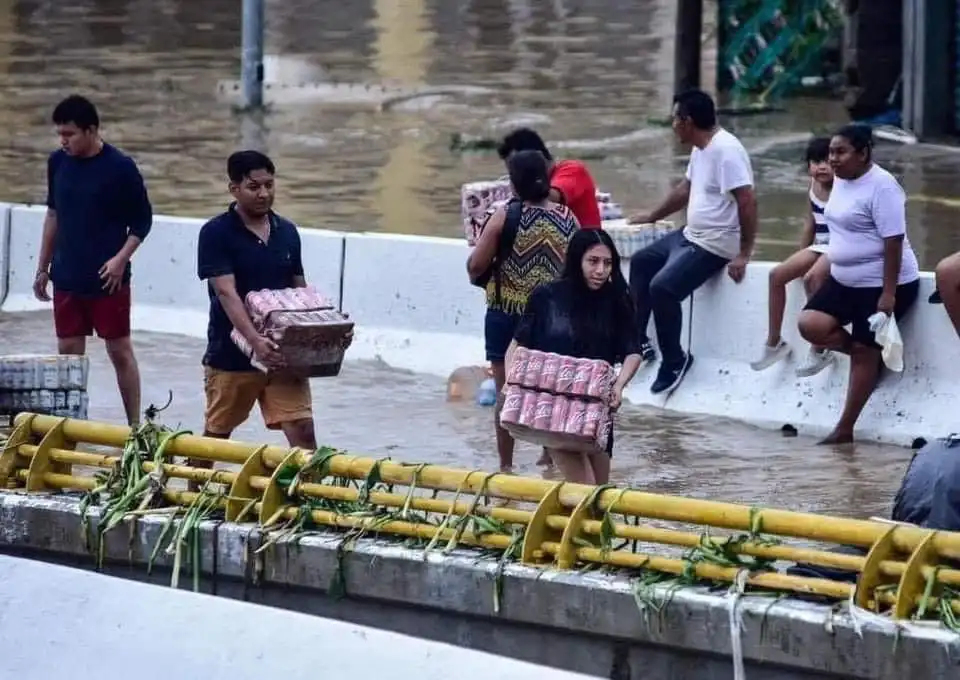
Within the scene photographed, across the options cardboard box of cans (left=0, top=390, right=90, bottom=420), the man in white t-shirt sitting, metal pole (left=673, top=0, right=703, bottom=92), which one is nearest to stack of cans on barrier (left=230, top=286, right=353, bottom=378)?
cardboard box of cans (left=0, top=390, right=90, bottom=420)

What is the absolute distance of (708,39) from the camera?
29328mm

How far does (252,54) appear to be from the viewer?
912 inches

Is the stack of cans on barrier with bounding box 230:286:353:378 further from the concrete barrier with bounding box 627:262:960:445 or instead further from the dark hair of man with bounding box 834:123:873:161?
the concrete barrier with bounding box 627:262:960:445

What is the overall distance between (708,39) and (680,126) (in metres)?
19.7

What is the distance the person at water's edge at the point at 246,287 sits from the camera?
26.3 feet

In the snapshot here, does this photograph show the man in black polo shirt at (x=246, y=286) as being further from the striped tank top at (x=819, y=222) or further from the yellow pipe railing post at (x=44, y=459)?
the striped tank top at (x=819, y=222)

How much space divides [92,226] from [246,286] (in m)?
1.59

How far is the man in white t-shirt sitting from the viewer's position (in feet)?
33.3

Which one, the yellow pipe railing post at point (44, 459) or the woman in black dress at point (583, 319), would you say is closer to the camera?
the yellow pipe railing post at point (44, 459)

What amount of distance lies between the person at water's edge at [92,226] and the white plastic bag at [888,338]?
11.1ft

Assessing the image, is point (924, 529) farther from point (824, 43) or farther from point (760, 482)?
point (824, 43)

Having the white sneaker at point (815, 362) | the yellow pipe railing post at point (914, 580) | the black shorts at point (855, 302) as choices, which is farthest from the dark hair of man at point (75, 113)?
the yellow pipe railing post at point (914, 580)

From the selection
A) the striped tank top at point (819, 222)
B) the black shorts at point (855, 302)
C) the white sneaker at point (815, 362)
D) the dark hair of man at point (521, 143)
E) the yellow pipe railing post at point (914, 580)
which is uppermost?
the dark hair of man at point (521, 143)

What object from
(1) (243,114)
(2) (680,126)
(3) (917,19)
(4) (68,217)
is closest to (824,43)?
(3) (917,19)
